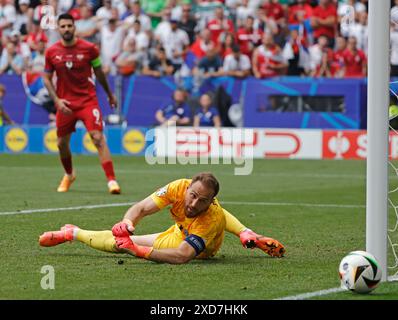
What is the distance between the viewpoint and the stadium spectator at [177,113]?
24.8 metres

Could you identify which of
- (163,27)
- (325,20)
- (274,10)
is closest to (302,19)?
(325,20)

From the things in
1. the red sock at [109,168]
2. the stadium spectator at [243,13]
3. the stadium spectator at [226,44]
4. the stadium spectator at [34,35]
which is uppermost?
the stadium spectator at [243,13]

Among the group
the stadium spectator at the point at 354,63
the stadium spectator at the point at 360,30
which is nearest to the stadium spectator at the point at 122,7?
the stadium spectator at the point at 360,30

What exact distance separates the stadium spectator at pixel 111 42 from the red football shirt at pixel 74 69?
35.9 feet

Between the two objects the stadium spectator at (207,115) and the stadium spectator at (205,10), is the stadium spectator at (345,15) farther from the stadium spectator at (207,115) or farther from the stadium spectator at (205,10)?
the stadium spectator at (207,115)

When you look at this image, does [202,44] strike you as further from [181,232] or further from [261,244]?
[181,232]

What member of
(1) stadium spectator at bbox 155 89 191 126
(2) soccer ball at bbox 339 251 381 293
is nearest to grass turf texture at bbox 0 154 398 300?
(2) soccer ball at bbox 339 251 381 293

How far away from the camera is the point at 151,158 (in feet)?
77.9

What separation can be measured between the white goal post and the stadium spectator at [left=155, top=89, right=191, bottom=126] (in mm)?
17313

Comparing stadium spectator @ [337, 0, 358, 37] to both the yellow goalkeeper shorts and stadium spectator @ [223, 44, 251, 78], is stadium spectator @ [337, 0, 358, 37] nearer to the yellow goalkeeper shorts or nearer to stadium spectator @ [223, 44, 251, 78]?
stadium spectator @ [223, 44, 251, 78]

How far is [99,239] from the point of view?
29.0 ft

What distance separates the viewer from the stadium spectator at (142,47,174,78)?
26234 mm

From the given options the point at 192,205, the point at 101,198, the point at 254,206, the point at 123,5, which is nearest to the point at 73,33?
the point at 101,198

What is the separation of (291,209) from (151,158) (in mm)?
10720
